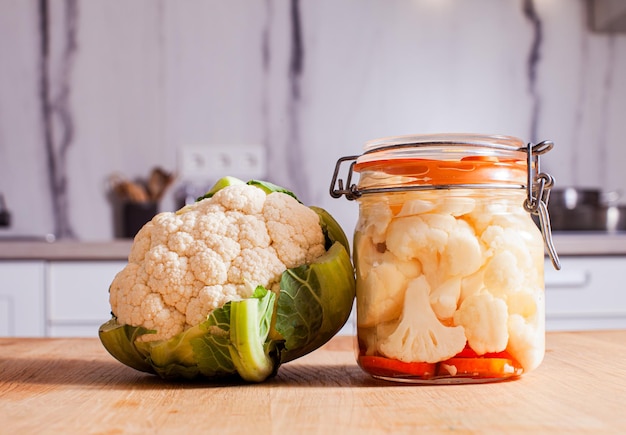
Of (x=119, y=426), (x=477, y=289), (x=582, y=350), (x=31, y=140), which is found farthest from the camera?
(x=31, y=140)

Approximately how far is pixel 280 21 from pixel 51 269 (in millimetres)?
1111

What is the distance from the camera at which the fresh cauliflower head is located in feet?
2.13

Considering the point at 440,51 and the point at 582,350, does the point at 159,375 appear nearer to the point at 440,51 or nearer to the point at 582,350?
the point at 582,350

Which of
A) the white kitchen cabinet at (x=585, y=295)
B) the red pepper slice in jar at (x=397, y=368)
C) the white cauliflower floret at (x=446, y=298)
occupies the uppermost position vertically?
the white cauliflower floret at (x=446, y=298)

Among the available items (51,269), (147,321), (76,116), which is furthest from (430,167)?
(76,116)

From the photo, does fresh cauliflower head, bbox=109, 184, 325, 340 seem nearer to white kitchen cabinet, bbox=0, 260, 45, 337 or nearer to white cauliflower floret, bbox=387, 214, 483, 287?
white cauliflower floret, bbox=387, 214, 483, 287

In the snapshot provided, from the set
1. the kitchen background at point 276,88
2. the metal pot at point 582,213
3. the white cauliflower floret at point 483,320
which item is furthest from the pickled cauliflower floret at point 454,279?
the kitchen background at point 276,88

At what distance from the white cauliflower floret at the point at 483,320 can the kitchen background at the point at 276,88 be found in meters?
1.70

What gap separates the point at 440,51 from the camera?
2389 millimetres

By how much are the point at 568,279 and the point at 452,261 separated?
1284 millimetres

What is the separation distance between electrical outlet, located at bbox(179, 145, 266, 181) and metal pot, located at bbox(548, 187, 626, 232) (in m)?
0.93

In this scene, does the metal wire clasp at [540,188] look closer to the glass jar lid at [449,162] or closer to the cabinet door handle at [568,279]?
the glass jar lid at [449,162]

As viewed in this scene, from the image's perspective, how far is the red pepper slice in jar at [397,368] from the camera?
0.62 meters

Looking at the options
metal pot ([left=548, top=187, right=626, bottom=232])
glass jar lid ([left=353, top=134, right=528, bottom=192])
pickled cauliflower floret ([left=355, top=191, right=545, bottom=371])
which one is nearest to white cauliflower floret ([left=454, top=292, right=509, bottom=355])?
pickled cauliflower floret ([left=355, top=191, right=545, bottom=371])
